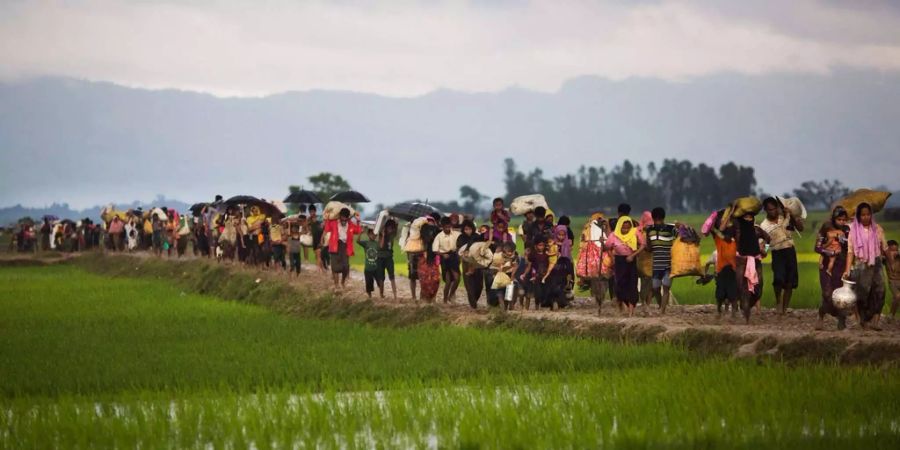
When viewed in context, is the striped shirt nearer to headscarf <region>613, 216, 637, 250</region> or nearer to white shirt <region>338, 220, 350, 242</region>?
headscarf <region>613, 216, 637, 250</region>

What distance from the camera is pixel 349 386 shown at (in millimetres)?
11250

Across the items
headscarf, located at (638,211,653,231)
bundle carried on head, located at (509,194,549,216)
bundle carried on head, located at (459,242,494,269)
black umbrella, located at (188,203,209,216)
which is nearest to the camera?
headscarf, located at (638,211,653,231)

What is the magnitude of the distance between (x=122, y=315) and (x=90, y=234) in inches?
989

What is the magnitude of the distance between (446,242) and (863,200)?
17.0 feet

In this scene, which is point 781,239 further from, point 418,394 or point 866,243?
point 418,394

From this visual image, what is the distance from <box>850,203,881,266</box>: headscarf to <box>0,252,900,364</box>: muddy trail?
0.65m

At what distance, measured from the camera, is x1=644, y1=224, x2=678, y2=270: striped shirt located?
14.5 meters

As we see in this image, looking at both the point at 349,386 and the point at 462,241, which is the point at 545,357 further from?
the point at 462,241

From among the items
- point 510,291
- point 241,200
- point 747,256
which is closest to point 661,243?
point 747,256

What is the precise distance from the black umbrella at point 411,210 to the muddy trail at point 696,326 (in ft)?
3.76

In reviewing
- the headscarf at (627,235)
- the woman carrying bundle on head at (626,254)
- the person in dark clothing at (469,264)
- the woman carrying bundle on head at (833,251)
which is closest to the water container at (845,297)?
the woman carrying bundle on head at (833,251)

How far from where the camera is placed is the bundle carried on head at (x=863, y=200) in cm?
1318

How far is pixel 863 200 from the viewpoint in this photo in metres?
13.3

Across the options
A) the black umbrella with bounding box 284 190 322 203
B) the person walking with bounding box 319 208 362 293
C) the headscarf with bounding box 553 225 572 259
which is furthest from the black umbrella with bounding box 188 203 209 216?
the headscarf with bounding box 553 225 572 259
